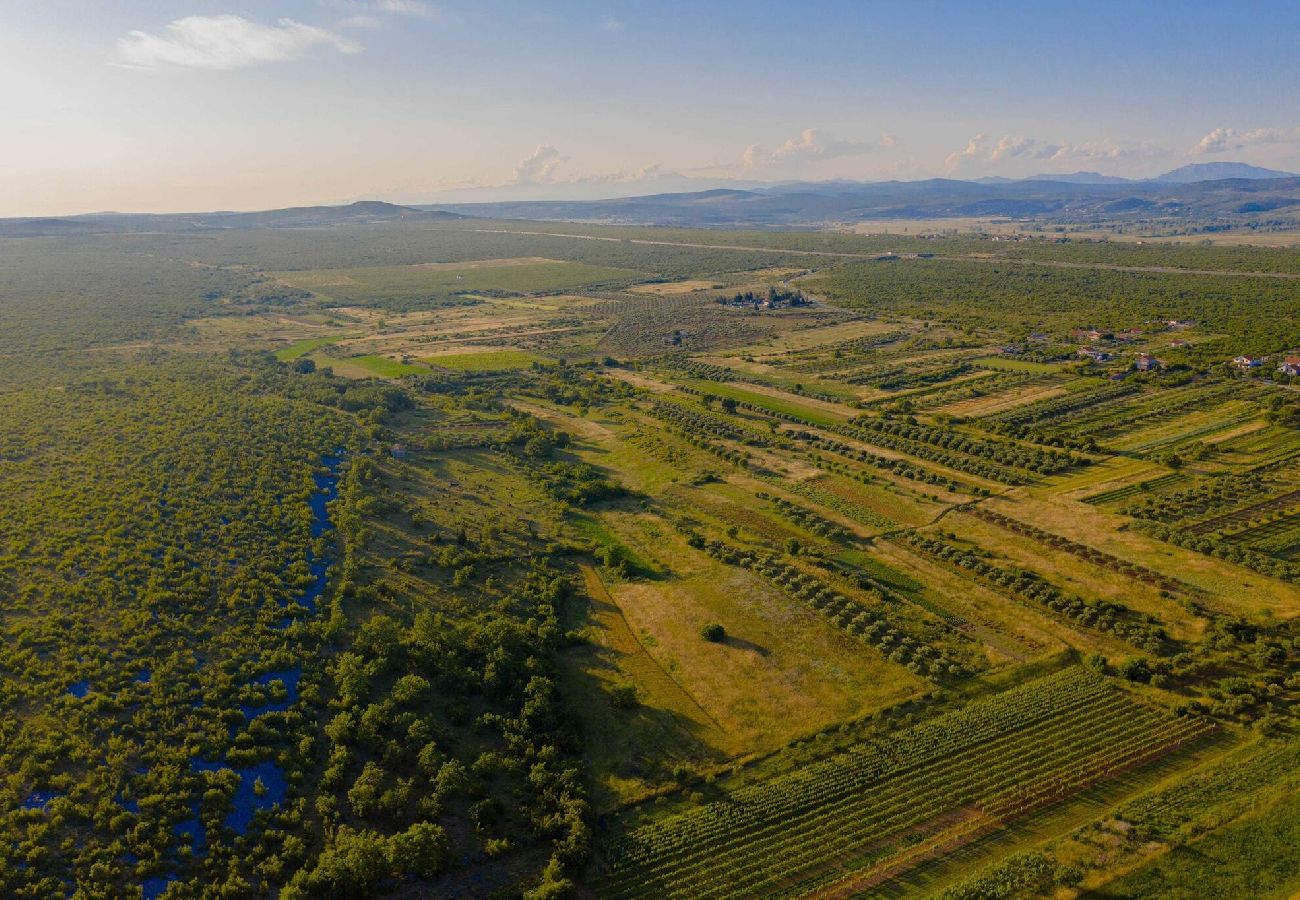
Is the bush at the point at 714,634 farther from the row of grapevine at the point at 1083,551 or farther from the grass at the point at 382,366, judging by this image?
the grass at the point at 382,366

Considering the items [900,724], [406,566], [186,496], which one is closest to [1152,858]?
[900,724]

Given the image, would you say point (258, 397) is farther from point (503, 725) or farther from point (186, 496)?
point (503, 725)

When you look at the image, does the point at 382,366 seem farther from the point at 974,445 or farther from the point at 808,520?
the point at 974,445

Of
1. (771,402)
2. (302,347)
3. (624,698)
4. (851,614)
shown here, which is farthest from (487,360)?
(624,698)

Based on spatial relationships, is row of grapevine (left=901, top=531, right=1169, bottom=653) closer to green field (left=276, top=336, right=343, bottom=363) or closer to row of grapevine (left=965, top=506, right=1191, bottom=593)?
row of grapevine (left=965, top=506, right=1191, bottom=593)

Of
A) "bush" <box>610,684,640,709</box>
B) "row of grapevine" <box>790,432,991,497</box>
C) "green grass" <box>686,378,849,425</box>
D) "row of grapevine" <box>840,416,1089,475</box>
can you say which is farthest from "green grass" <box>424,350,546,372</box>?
"bush" <box>610,684,640,709</box>

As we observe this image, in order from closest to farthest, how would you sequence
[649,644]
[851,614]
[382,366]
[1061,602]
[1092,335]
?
[649,644] → [851,614] → [1061,602] → [382,366] → [1092,335]

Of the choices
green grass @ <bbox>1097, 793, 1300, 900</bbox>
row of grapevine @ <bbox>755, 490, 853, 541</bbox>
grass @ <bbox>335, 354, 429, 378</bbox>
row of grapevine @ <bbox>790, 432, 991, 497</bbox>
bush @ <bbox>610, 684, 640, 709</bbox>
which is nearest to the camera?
green grass @ <bbox>1097, 793, 1300, 900</bbox>
